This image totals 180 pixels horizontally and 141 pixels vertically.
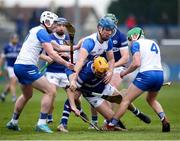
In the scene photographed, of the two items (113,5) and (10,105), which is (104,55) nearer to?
(10,105)

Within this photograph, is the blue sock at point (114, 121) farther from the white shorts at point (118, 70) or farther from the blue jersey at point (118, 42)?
the blue jersey at point (118, 42)

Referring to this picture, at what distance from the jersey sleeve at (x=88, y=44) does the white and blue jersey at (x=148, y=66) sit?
82 cm

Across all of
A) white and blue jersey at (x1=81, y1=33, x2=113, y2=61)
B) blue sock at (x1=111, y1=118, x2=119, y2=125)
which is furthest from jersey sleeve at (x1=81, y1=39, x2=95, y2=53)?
blue sock at (x1=111, y1=118, x2=119, y2=125)

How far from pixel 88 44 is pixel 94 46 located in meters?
0.18

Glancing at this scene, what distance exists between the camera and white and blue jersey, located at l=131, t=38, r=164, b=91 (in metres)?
17.8

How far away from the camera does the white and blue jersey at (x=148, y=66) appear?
58.5ft

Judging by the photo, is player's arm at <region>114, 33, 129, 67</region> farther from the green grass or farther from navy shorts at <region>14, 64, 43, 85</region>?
navy shorts at <region>14, 64, 43, 85</region>

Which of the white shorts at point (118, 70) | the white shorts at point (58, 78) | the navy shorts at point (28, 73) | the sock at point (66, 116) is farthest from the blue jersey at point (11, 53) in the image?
the navy shorts at point (28, 73)

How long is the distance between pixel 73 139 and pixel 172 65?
1034 inches

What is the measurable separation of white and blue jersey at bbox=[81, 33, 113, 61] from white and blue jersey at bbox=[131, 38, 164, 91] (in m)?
0.59

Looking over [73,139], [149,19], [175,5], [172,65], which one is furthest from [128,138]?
[175,5]

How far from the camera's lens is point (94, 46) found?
17.8 metres

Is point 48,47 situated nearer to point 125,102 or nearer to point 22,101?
point 22,101

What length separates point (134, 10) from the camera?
236 ft
